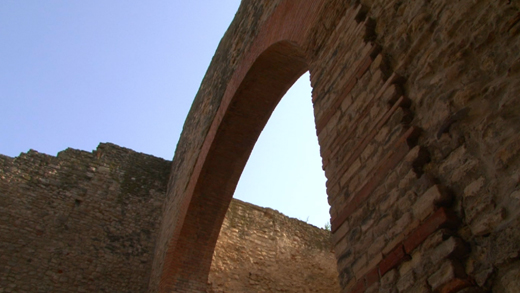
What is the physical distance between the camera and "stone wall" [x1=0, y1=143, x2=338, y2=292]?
679cm

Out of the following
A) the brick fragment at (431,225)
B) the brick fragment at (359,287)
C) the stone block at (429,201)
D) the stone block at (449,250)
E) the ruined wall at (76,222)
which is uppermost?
the ruined wall at (76,222)

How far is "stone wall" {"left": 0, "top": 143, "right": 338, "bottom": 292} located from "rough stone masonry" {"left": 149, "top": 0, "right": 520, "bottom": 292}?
5.19 m

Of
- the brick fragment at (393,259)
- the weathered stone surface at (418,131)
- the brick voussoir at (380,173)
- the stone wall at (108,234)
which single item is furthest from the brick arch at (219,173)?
the brick fragment at (393,259)

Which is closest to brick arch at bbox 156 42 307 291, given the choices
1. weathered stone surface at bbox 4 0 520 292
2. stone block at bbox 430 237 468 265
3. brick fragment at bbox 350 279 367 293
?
weathered stone surface at bbox 4 0 520 292

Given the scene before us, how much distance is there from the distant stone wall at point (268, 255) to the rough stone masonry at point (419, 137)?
538cm

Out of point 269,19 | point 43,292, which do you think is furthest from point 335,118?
point 43,292

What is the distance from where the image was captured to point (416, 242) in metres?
1.77

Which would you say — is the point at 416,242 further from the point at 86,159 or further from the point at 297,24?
the point at 86,159

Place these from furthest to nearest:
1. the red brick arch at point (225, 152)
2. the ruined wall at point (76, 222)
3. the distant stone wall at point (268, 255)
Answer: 1. the distant stone wall at point (268, 255)
2. the ruined wall at point (76, 222)
3. the red brick arch at point (225, 152)

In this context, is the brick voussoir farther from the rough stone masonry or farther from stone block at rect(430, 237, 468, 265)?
stone block at rect(430, 237, 468, 265)

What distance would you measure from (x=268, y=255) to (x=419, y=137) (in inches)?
279

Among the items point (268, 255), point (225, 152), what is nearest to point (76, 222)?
point (225, 152)

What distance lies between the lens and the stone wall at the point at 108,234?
679 cm

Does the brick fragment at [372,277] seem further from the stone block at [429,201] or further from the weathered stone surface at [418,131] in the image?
the stone block at [429,201]
